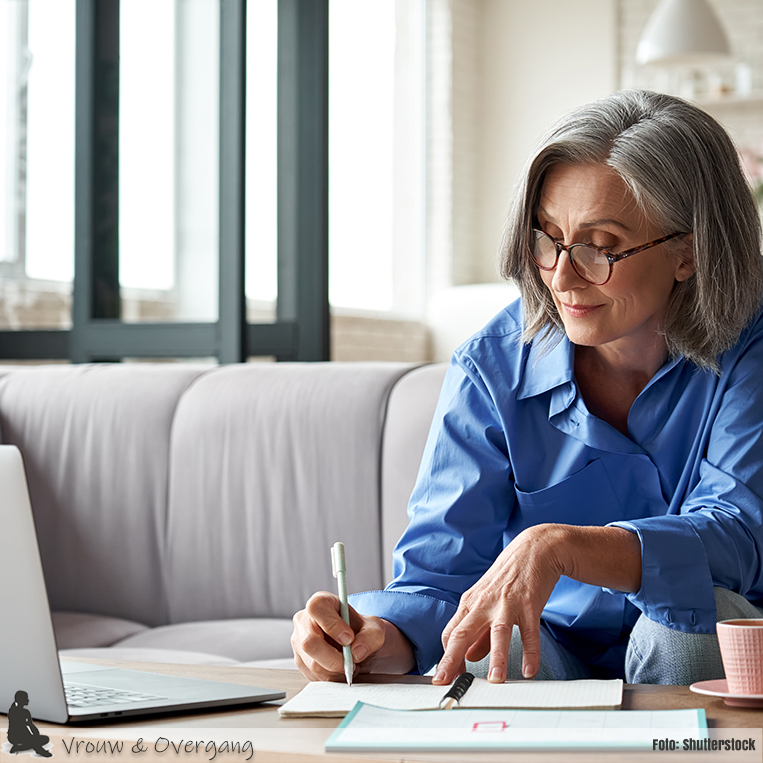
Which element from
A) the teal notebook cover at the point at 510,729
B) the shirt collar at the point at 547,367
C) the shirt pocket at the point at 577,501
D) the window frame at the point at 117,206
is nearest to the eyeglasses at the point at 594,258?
the shirt collar at the point at 547,367

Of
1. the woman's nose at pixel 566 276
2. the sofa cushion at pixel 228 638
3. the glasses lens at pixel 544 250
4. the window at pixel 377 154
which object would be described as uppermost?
the window at pixel 377 154

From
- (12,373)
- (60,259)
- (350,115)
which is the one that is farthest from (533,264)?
(350,115)

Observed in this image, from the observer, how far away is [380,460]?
2.20 m

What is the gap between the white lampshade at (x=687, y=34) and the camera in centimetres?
444

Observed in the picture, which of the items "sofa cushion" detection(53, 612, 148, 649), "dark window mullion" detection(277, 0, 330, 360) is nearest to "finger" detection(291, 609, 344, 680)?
"sofa cushion" detection(53, 612, 148, 649)

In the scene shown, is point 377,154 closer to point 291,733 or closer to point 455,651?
point 455,651

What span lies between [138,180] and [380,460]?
4.82ft

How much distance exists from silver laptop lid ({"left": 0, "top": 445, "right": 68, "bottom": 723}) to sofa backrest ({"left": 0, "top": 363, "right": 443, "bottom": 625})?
127 cm

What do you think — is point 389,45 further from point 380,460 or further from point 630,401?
point 630,401

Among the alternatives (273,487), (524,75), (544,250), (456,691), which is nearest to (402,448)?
(273,487)

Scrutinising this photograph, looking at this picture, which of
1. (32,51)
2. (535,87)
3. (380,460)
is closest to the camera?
(380,460)

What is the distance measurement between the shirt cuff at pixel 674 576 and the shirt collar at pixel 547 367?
10.1 inches

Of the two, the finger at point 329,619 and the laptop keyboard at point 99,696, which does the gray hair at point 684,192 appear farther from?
the laptop keyboard at point 99,696

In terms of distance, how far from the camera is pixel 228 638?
2061 mm
